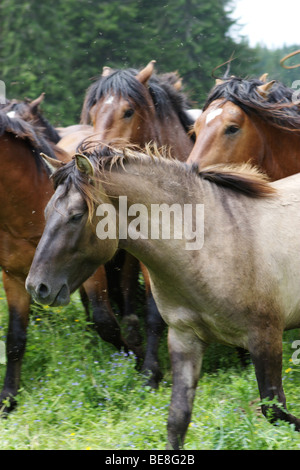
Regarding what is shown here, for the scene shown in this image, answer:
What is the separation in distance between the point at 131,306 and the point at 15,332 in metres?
1.25

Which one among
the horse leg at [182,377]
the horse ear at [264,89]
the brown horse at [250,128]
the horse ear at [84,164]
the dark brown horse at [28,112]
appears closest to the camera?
the horse ear at [84,164]

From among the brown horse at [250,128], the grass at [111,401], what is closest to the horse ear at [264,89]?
the brown horse at [250,128]

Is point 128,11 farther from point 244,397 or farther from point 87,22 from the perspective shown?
point 244,397

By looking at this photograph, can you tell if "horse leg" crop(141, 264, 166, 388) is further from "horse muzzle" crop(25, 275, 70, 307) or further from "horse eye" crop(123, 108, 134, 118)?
"horse muzzle" crop(25, 275, 70, 307)

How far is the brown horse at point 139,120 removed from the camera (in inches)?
212

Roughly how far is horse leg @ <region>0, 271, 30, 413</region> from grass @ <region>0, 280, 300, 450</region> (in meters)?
0.13

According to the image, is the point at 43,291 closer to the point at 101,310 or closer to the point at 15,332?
the point at 15,332

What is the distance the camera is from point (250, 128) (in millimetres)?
5156

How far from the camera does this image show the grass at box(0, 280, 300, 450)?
147 inches

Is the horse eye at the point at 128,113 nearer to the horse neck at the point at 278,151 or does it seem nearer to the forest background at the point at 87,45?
the horse neck at the point at 278,151

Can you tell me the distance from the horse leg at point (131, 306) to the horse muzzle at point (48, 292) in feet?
7.37

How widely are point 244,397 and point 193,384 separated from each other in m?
0.27

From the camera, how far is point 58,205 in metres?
3.57

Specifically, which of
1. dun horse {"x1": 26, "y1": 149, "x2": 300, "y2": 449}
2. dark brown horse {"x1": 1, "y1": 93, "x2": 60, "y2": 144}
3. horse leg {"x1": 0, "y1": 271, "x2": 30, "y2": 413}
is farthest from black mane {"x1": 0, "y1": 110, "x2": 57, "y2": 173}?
dun horse {"x1": 26, "y1": 149, "x2": 300, "y2": 449}
